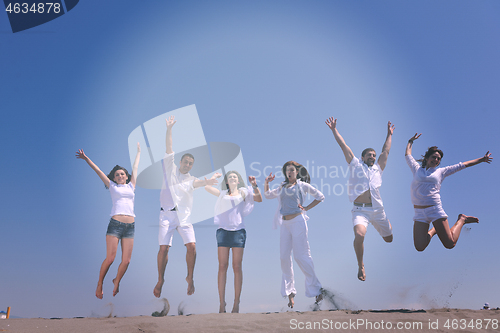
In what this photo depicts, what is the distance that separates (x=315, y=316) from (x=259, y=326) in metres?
1.42

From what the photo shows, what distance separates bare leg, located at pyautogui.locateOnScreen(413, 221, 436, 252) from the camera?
10234 mm

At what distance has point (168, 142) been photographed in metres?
9.94

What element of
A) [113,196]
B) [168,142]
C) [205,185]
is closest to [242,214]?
[205,185]

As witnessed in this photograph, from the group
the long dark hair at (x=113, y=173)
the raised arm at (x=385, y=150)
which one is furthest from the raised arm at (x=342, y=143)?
the long dark hair at (x=113, y=173)

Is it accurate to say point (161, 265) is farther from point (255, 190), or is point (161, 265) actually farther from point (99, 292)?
point (255, 190)

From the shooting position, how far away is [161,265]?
10094 mm

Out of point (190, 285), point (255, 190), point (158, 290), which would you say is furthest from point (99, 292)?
point (255, 190)

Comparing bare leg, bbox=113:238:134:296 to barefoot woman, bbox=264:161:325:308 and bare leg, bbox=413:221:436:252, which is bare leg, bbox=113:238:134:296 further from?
bare leg, bbox=413:221:436:252

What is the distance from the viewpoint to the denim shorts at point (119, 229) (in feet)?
31.7

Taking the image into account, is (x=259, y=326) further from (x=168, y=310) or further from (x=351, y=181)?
(x=351, y=181)

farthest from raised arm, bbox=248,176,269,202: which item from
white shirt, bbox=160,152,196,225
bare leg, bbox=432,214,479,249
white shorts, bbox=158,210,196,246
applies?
bare leg, bbox=432,214,479,249

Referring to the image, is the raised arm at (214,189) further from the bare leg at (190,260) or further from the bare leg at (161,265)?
the bare leg at (161,265)

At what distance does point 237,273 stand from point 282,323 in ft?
5.91

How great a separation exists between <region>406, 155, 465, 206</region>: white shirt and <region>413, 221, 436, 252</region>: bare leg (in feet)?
1.90
